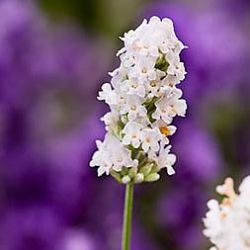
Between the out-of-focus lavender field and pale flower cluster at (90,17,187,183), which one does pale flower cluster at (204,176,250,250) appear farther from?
the out-of-focus lavender field

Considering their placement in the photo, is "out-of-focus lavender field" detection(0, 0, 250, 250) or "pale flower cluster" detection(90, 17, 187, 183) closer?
"pale flower cluster" detection(90, 17, 187, 183)

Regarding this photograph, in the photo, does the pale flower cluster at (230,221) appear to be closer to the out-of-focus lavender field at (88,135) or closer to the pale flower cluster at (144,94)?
the pale flower cluster at (144,94)

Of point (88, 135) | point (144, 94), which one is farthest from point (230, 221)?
point (88, 135)

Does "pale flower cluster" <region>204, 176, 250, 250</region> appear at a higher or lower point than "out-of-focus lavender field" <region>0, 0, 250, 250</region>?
lower

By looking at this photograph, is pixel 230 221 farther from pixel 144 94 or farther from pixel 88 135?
pixel 88 135

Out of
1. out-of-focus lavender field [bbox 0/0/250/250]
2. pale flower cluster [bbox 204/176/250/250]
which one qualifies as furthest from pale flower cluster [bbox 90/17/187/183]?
out-of-focus lavender field [bbox 0/0/250/250]

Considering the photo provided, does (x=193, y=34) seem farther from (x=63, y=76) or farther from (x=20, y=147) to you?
(x=20, y=147)

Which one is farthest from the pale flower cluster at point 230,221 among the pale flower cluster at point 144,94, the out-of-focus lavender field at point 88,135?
the out-of-focus lavender field at point 88,135

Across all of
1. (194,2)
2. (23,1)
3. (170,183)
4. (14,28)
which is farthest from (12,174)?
(194,2)
